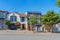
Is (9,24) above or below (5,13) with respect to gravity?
below

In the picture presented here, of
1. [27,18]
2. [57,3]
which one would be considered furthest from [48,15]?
[57,3]

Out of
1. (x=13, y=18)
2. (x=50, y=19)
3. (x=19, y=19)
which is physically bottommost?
(x=50, y=19)

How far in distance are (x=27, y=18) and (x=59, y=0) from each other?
53196 mm

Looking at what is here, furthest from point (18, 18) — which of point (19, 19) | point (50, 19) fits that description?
point (50, 19)

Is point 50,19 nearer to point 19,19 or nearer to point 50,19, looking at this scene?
point 50,19

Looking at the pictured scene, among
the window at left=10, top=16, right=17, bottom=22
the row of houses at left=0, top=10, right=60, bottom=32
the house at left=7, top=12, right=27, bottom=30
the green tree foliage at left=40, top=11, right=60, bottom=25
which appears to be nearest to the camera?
the green tree foliage at left=40, top=11, right=60, bottom=25

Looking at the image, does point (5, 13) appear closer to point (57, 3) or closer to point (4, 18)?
point (4, 18)

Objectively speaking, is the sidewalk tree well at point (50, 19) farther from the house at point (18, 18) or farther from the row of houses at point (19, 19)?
the house at point (18, 18)

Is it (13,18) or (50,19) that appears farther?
(13,18)

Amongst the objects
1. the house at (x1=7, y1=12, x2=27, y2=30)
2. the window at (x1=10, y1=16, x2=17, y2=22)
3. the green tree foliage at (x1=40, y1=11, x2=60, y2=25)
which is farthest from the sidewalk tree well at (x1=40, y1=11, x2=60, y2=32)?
the window at (x1=10, y1=16, x2=17, y2=22)

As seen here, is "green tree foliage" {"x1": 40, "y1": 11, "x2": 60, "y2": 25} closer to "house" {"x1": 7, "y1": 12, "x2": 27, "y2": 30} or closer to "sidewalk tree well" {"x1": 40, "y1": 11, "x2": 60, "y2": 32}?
"sidewalk tree well" {"x1": 40, "y1": 11, "x2": 60, "y2": 32}

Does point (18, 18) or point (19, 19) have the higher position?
point (18, 18)

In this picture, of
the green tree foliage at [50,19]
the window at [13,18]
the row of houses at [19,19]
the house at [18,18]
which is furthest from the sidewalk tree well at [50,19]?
the window at [13,18]

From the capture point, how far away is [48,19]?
48.9 metres
